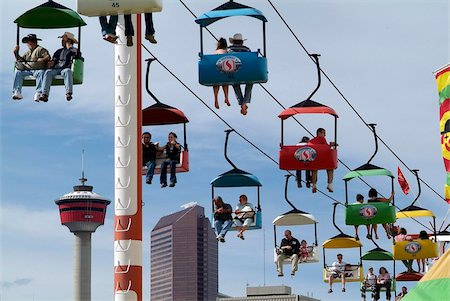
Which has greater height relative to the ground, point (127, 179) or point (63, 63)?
point (63, 63)

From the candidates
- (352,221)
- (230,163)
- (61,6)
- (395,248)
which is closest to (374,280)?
(395,248)

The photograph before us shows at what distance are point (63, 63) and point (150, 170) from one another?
18.1 feet

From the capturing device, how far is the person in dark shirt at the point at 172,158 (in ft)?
102

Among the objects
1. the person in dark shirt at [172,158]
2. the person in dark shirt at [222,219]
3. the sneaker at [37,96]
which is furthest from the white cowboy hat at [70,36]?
the person in dark shirt at [222,219]

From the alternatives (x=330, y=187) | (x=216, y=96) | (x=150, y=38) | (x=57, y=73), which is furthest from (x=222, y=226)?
(x=150, y=38)

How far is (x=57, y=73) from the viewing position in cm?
2609

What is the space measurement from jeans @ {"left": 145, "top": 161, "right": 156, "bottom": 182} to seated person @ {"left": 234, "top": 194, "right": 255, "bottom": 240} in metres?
5.18

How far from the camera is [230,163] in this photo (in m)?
36.1

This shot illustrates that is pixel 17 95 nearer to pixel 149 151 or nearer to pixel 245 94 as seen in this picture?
pixel 149 151

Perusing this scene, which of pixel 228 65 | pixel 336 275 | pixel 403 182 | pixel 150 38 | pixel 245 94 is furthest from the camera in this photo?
pixel 336 275

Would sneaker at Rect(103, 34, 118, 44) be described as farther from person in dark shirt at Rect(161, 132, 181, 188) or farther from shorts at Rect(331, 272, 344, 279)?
shorts at Rect(331, 272, 344, 279)

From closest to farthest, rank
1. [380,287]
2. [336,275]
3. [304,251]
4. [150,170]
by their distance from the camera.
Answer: [150,170] < [304,251] < [336,275] < [380,287]

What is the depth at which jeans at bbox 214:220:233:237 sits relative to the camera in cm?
3541

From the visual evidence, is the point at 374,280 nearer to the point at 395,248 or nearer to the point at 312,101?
the point at 395,248
